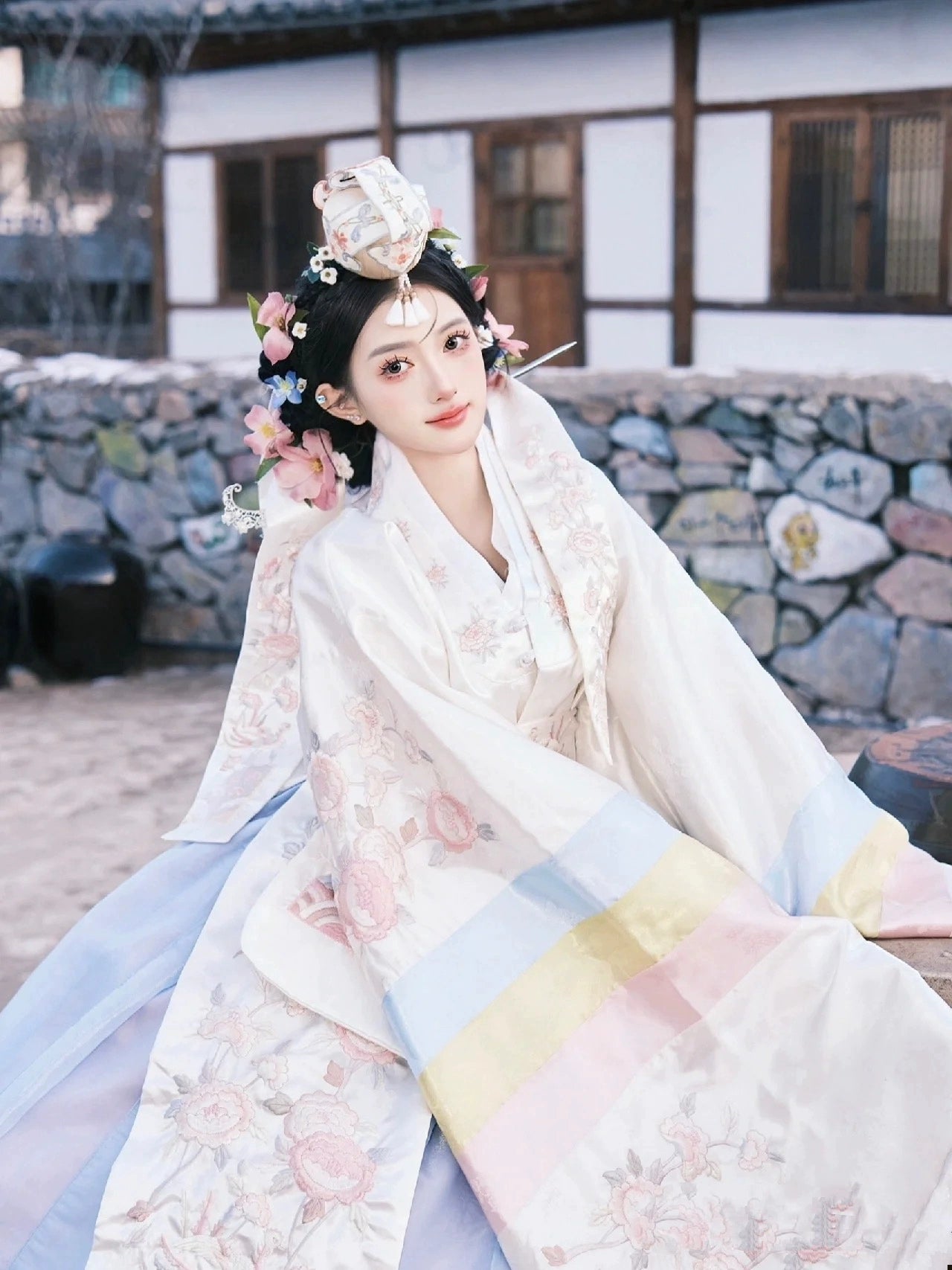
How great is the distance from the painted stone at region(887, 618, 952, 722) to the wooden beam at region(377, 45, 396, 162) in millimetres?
4877

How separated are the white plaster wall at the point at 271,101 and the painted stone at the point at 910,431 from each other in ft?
15.6

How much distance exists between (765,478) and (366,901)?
4.55 meters

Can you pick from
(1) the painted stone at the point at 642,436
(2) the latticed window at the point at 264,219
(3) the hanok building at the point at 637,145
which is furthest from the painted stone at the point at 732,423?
(2) the latticed window at the point at 264,219

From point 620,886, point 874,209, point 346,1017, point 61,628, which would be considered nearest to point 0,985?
point 346,1017

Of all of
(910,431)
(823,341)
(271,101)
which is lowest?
(910,431)

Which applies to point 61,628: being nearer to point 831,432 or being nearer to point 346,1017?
point 831,432

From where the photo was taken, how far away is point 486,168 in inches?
353

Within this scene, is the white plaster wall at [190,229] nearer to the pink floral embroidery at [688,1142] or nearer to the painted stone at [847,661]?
the painted stone at [847,661]

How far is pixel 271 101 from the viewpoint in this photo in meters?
9.64

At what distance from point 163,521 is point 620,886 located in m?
6.02

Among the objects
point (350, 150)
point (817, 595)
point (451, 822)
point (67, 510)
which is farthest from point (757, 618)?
point (350, 150)

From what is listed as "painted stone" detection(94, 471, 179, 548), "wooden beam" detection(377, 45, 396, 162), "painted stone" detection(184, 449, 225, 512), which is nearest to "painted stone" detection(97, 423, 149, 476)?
"painted stone" detection(94, 471, 179, 548)

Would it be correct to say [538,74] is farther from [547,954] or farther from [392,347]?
[547,954]

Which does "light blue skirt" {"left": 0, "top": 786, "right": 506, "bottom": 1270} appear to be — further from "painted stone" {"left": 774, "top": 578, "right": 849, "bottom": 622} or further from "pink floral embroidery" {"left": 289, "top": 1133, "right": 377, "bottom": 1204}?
"painted stone" {"left": 774, "top": 578, "right": 849, "bottom": 622}
